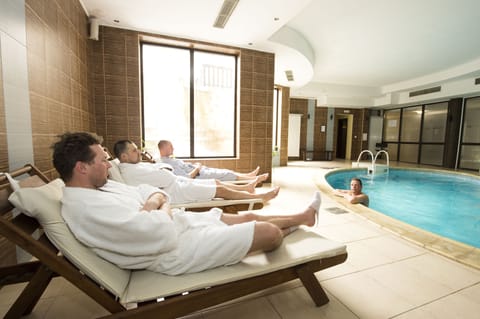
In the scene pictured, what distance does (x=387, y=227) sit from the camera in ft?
7.61

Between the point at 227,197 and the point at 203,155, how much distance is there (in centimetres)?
256

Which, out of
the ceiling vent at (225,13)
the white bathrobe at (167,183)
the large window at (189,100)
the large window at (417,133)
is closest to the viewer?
the white bathrobe at (167,183)

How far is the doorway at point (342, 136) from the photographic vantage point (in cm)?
1092

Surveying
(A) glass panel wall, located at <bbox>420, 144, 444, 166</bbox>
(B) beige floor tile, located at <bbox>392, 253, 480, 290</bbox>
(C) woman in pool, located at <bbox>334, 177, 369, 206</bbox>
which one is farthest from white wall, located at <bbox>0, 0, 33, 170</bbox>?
(A) glass panel wall, located at <bbox>420, 144, 444, 166</bbox>

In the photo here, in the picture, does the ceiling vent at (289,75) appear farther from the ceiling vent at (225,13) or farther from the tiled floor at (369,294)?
the tiled floor at (369,294)

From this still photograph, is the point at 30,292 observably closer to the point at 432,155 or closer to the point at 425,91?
the point at 425,91

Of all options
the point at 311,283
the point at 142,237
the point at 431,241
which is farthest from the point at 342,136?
the point at 142,237

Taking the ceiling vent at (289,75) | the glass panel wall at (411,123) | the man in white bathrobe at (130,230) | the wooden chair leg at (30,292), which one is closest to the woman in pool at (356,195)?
the man in white bathrobe at (130,230)

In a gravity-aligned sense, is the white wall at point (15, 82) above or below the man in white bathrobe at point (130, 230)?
above

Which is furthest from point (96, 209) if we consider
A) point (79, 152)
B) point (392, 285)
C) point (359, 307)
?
point (392, 285)

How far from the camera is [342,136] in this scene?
11102 mm

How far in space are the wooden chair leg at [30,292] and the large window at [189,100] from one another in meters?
3.44

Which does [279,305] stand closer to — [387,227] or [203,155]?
[387,227]

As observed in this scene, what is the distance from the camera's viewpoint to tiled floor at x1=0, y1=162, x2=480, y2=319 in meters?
1.26
